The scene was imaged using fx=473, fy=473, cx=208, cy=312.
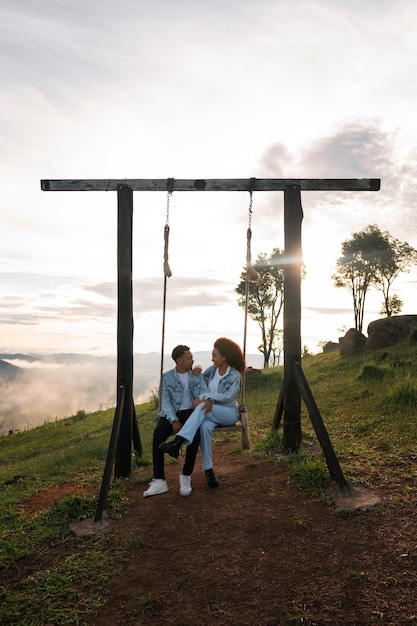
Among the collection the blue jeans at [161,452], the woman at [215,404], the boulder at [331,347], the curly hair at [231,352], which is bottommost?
the boulder at [331,347]

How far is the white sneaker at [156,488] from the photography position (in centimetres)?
641

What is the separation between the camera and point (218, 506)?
19.1ft

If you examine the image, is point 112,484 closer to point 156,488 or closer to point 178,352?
point 156,488

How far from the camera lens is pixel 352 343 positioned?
2206cm

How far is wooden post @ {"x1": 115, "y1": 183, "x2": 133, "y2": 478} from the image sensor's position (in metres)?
7.32

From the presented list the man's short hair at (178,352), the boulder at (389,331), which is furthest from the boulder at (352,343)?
the man's short hair at (178,352)

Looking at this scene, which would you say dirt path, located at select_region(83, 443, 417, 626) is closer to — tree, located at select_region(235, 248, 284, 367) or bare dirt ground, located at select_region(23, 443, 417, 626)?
bare dirt ground, located at select_region(23, 443, 417, 626)

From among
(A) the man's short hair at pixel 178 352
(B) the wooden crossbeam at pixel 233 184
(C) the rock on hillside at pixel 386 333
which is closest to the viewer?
(A) the man's short hair at pixel 178 352

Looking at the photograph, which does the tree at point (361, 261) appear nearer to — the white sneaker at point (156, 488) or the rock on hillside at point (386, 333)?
the rock on hillside at point (386, 333)

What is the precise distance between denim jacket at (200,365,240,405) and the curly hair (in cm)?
9

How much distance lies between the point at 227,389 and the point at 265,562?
2.76m

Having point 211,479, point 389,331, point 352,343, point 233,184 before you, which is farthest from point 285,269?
point 352,343

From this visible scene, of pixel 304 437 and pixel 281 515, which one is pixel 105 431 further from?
pixel 281 515

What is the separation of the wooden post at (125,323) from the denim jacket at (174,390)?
27.6 inches
